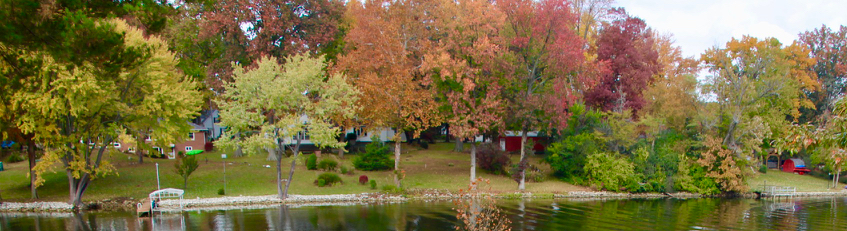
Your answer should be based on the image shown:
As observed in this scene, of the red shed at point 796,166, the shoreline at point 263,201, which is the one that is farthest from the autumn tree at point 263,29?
the red shed at point 796,166

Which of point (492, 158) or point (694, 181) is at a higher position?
point (492, 158)

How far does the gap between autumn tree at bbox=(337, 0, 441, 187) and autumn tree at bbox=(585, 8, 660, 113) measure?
18.2 meters

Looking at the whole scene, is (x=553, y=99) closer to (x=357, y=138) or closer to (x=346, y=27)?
(x=346, y=27)

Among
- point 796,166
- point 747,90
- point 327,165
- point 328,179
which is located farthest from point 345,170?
point 796,166

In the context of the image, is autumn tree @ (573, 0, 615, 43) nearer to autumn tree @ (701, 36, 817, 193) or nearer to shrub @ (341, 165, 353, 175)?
autumn tree @ (701, 36, 817, 193)

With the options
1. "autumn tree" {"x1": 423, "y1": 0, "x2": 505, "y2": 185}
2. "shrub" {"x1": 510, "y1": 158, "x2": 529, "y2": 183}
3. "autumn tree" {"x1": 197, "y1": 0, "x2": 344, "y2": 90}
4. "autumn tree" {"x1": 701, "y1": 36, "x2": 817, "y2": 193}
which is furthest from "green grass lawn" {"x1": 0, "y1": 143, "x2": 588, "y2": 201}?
"autumn tree" {"x1": 701, "y1": 36, "x2": 817, "y2": 193}

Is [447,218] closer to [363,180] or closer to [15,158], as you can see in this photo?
[363,180]

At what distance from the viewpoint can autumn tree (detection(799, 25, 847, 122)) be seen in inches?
2058

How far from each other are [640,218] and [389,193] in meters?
14.7

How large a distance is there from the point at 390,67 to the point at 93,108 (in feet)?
57.0

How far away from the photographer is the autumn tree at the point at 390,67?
3397 cm

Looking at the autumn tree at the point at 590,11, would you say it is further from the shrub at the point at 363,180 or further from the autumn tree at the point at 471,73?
the shrub at the point at 363,180

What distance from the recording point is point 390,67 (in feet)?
115

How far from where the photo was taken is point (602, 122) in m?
39.4
